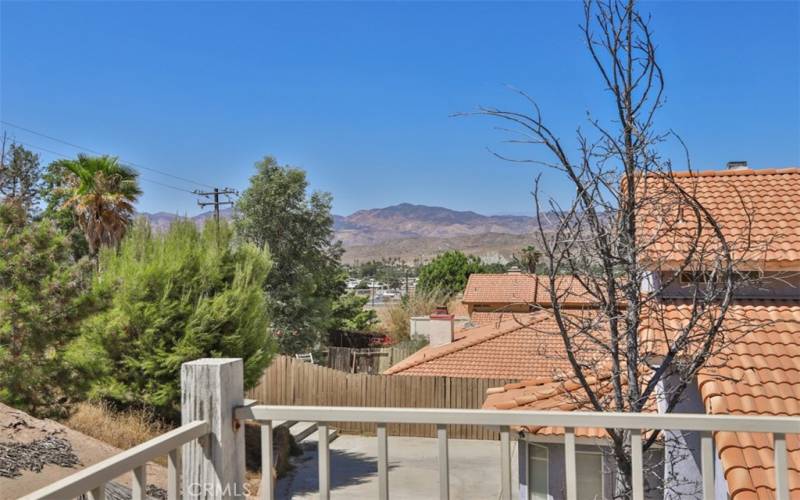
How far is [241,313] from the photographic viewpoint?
1191cm

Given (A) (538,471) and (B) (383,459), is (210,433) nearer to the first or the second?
(B) (383,459)

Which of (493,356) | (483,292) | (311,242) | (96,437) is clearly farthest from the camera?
(483,292)

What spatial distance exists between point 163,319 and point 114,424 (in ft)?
→ 6.54

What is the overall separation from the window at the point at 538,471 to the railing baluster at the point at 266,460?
6303mm

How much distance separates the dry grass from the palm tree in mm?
8191

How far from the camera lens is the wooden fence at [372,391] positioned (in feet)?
51.9

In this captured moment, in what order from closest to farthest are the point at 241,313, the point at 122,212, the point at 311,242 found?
the point at 241,313 → the point at 122,212 → the point at 311,242

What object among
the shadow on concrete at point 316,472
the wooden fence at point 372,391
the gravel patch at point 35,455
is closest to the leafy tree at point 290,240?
the wooden fence at point 372,391

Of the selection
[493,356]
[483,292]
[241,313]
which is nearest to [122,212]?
[241,313]

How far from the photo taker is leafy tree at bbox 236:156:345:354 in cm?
2197

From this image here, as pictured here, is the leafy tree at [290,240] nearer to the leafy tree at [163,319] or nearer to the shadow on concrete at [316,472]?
the shadow on concrete at [316,472]

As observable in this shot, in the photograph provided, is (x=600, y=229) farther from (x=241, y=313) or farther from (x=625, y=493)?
(x=241, y=313)

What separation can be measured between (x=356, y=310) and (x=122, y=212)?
16216mm

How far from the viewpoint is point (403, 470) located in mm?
13273
